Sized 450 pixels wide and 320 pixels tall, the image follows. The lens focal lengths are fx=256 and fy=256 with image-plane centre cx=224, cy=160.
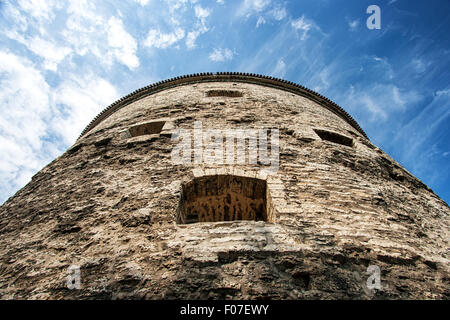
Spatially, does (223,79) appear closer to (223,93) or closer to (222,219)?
(223,93)

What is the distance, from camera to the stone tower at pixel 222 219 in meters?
1.95

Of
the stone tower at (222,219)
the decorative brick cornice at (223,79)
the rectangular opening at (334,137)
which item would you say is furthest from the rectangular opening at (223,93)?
the rectangular opening at (334,137)

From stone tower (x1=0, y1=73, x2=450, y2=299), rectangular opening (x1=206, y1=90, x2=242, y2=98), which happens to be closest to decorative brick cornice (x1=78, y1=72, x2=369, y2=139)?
rectangular opening (x1=206, y1=90, x2=242, y2=98)

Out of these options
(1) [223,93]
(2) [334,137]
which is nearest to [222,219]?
(2) [334,137]

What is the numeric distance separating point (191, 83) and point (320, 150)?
473 centimetres

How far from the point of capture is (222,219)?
351 cm

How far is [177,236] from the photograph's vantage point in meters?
2.30

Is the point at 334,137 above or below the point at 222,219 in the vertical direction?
above

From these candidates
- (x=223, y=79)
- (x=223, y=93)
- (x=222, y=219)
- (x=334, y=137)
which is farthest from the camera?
(x=223, y=79)

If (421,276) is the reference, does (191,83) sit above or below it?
above

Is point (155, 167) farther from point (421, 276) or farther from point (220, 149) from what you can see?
point (421, 276)

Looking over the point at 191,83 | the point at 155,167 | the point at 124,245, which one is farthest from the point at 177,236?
the point at 191,83

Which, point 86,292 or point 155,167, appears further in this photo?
point 155,167

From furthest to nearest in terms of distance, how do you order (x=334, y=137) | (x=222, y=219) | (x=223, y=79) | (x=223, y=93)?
(x=223, y=79) → (x=223, y=93) → (x=334, y=137) → (x=222, y=219)
